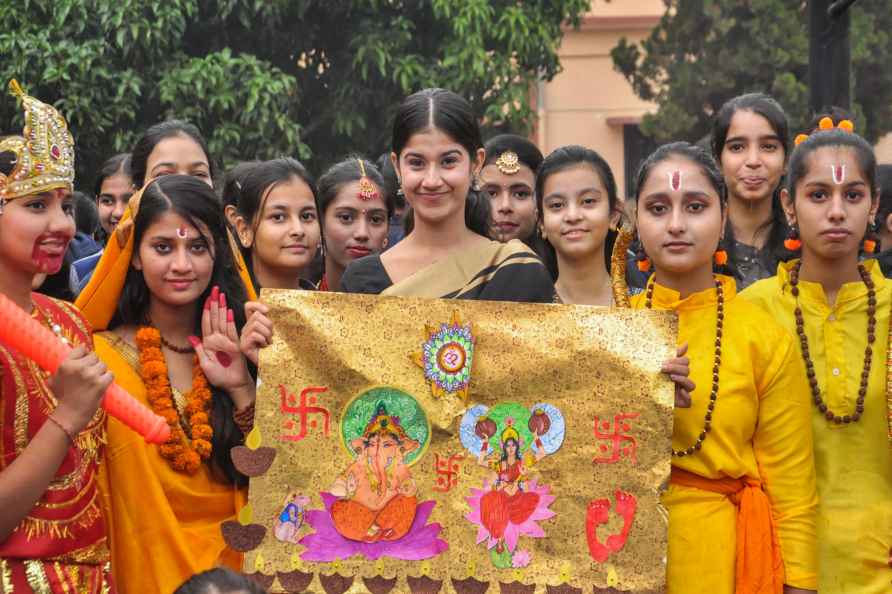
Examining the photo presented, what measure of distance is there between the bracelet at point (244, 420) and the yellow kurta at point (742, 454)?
1196 millimetres

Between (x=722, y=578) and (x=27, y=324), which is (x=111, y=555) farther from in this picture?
(x=722, y=578)

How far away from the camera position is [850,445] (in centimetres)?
413

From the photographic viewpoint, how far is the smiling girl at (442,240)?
163 inches

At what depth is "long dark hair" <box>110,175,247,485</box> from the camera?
4.25m

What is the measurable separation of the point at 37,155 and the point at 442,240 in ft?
4.04

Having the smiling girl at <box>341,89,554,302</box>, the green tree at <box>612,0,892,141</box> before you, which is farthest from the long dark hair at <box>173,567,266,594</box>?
the green tree at <box>612,0,892,141</box>

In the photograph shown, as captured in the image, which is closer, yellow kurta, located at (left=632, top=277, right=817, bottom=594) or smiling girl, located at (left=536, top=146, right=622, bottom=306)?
yellow kurta, located at (left=632, top=277, right=817, bottom=594)

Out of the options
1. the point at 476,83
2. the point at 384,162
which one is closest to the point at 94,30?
the point at 476,83

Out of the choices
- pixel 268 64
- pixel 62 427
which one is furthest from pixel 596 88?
pixel 62 427

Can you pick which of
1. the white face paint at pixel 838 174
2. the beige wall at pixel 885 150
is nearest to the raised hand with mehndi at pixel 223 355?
the white face paint at pixel 838 174

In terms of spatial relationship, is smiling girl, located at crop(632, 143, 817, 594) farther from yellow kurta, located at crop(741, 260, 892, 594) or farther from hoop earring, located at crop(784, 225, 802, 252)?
hoop earring, located at crop(784, 225, 802, 252)

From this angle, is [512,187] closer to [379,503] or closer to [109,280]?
[109,280]

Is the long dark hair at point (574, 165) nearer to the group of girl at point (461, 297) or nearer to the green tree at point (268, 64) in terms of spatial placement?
the group of girl at point (461, 297)

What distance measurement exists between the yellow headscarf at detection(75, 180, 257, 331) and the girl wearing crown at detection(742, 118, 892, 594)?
6.13 ft
